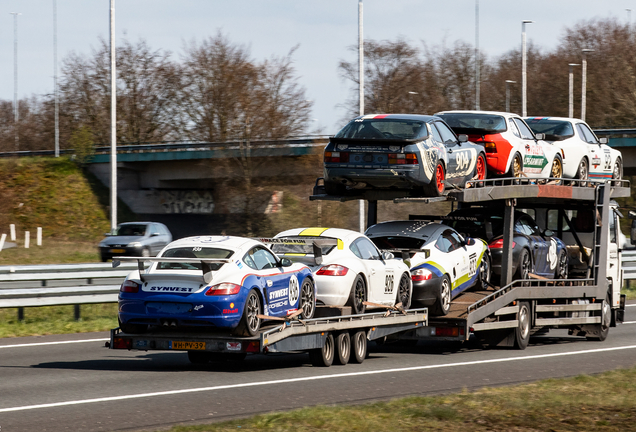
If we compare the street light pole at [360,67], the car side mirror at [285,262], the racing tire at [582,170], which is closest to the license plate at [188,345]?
the car side mirror at [285,262]

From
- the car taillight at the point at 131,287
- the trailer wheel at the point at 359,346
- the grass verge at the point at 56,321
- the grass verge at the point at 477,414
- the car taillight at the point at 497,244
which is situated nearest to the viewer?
the grass verge at the point at 477,414

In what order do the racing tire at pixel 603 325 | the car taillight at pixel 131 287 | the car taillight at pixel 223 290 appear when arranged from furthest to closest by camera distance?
the racing tire at pixel 603 325 < the car taillight at pixel 131 287 < the car taillight at pixel 223 290

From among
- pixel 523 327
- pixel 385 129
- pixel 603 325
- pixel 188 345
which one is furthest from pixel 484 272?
pixel 188 345

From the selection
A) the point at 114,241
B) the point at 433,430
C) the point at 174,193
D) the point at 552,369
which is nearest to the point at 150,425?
the point at 433,430

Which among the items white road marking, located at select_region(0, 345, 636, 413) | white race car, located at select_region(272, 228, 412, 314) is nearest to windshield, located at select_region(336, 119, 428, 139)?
white race car, located at select_region(272, 228, 412, 314)

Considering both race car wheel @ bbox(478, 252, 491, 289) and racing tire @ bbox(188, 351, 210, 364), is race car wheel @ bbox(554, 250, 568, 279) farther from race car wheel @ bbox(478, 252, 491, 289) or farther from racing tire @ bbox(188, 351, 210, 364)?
racing tire @ bbox(188, 351, 210, 364)

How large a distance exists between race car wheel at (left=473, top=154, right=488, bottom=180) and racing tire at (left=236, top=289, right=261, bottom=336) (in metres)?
5.60

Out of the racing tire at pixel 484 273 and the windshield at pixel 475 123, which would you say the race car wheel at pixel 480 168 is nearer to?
the windshield at pixel 475 123

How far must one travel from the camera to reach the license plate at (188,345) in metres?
10.9

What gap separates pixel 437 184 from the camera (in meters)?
13.8

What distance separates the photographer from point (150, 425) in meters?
7.89

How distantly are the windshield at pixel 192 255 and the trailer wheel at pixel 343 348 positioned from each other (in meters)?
2.15

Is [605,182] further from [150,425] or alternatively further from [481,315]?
[150,425]

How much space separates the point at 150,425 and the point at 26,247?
1450 inches
